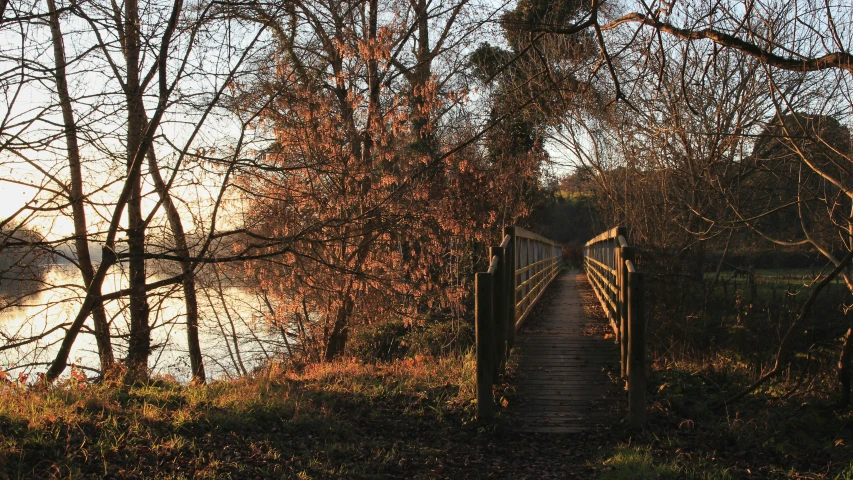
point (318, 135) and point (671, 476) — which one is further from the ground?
point (318, 135)

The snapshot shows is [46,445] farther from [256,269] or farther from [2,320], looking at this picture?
[256,269]

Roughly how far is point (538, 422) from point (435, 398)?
116 cm

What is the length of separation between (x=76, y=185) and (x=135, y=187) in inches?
43.9

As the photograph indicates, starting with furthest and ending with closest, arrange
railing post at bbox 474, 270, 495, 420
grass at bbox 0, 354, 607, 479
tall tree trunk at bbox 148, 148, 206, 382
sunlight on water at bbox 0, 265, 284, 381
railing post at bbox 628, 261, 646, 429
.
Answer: tall tree trunk at bbox 148, 148, 206, 382 → sunlight on water at bbox 0, 265, 284, 381 → railing post at bbox 474, 270, 495, 420 → railing post at bbox 628, 261, 646, 429 → grass at bbox 0, 354, 607, 479

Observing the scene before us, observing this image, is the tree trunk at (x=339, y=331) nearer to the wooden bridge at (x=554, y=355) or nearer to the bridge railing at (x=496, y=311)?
the wooden bridge at (x=554, y=355)

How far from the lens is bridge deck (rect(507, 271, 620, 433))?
6422mm

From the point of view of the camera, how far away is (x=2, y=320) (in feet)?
22.6

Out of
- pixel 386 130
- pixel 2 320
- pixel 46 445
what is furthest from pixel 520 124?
pixel 46 445

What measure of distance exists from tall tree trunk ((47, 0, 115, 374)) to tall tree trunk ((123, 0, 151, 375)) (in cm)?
33

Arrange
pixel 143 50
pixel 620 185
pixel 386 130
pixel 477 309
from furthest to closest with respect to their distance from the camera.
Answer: pixel 620 185 → pixel 386 130 → pixel 143 50 → pixel 477 309

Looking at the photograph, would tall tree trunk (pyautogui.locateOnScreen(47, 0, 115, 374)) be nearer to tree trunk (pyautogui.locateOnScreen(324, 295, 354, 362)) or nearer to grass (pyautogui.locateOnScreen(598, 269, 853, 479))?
tree trunk (pyautogui.locateOnScreen(324, 295, 354, 362))

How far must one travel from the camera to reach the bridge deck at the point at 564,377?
253 inches

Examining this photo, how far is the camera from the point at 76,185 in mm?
6996

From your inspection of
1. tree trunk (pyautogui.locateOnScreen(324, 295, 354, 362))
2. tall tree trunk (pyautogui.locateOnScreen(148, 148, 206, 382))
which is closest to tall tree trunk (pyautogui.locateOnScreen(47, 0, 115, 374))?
tall tree trunk (pyautogui.locateOnScreen(148, 148, 206, 382))
